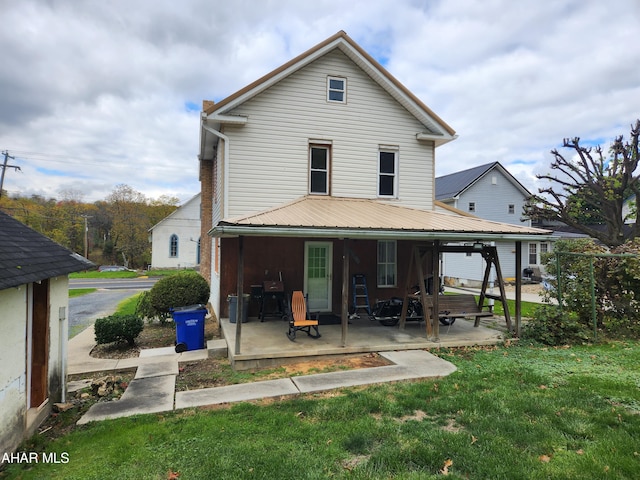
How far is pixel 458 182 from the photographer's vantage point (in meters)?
26.0

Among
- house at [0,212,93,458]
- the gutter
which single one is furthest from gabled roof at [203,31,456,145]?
house at [0,212,93,458]

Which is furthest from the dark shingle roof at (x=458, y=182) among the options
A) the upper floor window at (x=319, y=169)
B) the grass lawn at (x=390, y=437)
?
the grass lawn at (x=390, y=437)

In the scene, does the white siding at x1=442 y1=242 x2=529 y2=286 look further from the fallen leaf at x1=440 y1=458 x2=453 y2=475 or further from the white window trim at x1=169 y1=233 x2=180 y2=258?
the white window trim at x1=169 y1=233 x2=180 y2=258

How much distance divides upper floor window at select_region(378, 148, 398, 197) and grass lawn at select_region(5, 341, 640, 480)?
276 inches

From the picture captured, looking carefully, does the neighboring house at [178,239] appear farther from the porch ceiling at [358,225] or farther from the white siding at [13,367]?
the white siding at [13,367]

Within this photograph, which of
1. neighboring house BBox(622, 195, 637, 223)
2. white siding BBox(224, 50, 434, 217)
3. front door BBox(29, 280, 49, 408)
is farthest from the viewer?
neighboring house BBox(622, 195, 637, 223)

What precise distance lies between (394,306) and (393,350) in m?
2.34

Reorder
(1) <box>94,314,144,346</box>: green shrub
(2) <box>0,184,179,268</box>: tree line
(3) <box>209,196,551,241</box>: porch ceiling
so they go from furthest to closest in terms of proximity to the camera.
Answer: (2) <box>0,184,179,268</box>: tree line, (1) <box>94,314,144,346</box>: green shrub, (3) <box>209,196,551,241</box>: porch ceiling

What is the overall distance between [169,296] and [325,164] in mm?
6284

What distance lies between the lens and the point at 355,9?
30.0 ft

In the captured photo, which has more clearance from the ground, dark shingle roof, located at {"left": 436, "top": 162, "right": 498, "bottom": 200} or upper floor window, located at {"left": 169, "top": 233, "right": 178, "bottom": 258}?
dark shingle roof, located at {"left": 436, "top": 162, "right": 498, "bottom": 200}

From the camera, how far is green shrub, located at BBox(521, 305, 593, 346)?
8.43 m

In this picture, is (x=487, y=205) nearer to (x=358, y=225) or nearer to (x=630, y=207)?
(x=630, y=207)

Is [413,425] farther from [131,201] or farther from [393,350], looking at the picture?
[131,201]
